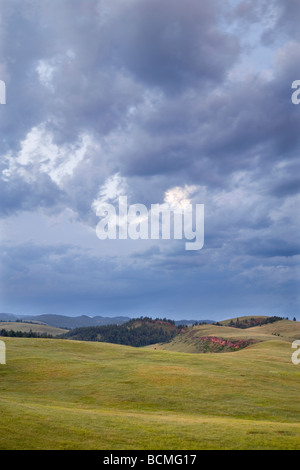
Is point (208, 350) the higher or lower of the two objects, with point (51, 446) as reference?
lower

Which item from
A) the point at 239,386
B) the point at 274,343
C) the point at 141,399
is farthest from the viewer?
the point at 274,343

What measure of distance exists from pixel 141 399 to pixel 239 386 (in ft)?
50.4

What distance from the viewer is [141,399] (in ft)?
153

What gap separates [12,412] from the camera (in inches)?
1163

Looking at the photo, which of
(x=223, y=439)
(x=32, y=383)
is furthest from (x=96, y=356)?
(x=223, y=439)

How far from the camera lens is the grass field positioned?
25375mm

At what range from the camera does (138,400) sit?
4634 cm

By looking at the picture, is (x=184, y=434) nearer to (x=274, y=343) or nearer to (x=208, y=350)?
(x=274, y=343)

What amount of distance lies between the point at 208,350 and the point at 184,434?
502 feet

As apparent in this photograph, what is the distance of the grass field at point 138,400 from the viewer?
25.4 m

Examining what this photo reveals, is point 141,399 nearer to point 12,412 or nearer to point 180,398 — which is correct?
point 180,398
